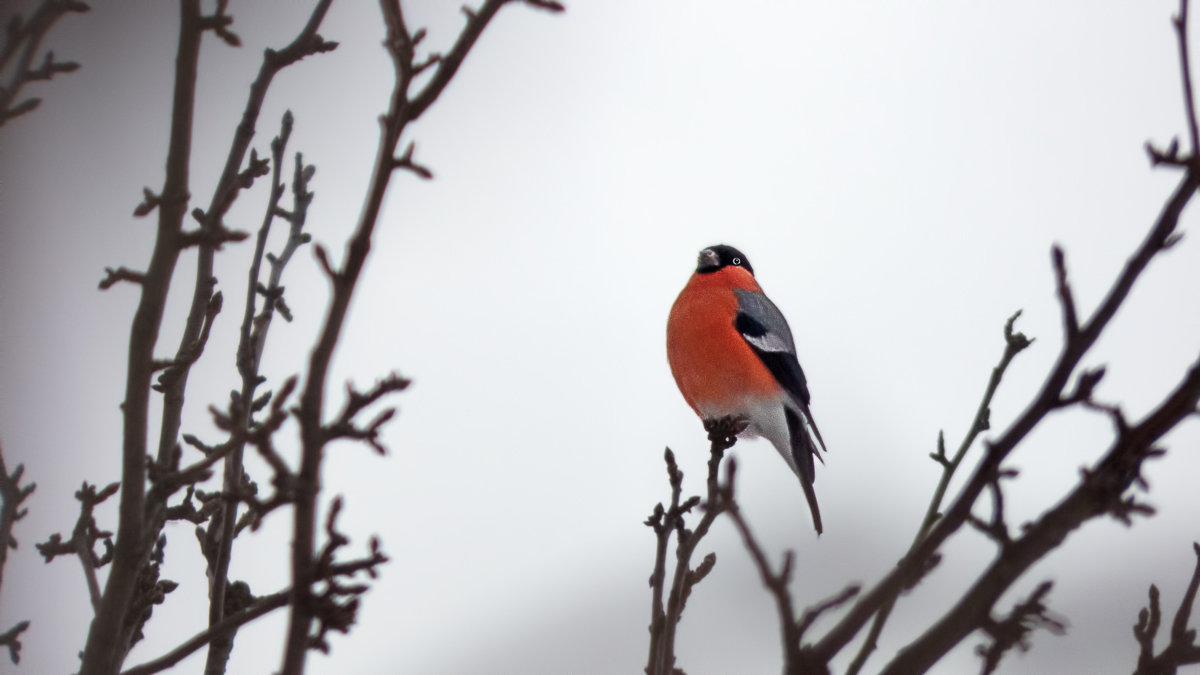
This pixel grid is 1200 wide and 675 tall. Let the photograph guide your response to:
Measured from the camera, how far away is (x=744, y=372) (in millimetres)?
4406

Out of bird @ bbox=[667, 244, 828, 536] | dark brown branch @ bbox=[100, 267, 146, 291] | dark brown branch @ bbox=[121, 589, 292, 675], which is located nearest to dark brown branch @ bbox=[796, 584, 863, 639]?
dark brown branch @ bbox=[121, 589, 292, 675]

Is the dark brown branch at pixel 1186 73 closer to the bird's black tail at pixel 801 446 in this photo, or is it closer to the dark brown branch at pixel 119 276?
the dark brown branch at pixel 119 276

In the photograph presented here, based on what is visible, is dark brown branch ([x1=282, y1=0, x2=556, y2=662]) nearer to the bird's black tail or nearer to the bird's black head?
the bird's black tail

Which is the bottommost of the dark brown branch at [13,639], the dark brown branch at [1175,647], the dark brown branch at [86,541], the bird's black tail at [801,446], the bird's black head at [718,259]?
the dark brown branch at [1175,647]

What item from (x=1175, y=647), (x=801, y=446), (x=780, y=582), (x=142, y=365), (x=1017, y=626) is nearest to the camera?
(x=780, y=582)

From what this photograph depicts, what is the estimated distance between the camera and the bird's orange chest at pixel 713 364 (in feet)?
14.4

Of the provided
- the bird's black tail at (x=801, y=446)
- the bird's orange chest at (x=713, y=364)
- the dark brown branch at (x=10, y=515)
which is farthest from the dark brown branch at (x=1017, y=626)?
the bird's black tail at (x=801, y=446)

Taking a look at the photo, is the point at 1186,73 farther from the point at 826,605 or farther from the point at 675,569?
the point at 675,569

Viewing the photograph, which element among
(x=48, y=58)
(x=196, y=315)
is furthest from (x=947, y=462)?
(x=48, y=58)

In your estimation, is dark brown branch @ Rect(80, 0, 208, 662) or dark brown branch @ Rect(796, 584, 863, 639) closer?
dark brown branch @ Rect(796, 584, 863, 639)

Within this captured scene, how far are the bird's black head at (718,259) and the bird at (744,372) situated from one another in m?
0.59

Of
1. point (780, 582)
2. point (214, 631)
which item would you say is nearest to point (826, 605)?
point (780, 582)

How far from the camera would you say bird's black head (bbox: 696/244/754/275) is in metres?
5.33

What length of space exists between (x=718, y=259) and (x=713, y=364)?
112cm
